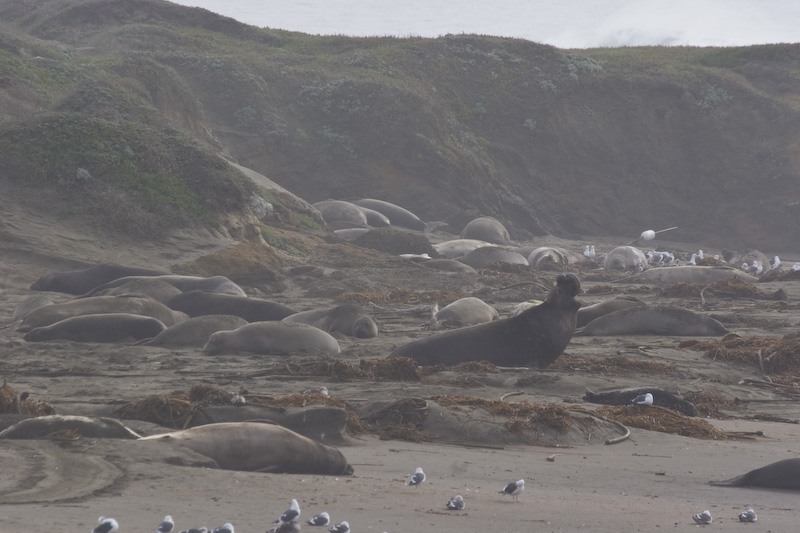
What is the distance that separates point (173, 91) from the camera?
21500 mm

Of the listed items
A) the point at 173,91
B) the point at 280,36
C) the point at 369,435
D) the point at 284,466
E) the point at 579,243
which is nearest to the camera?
the point at 284,466

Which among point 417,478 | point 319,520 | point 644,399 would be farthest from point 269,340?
point 319,520

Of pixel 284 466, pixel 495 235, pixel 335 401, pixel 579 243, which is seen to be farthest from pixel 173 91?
pixel 284 466

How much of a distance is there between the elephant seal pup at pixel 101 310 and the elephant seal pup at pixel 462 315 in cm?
273

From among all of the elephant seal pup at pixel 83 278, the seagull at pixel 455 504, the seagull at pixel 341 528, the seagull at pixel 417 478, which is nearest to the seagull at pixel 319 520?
the seagull at pixel 341 528

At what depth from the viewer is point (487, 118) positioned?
96.5 ft

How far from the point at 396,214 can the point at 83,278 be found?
11.6 metres

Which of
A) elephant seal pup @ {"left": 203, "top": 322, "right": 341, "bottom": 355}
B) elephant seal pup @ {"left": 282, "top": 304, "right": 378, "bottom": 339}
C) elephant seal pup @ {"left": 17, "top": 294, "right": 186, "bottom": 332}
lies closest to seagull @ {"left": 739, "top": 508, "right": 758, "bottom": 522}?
elephant seal pup @ {"left": 203, "top": 322, "right": 341, "bottom": 355}

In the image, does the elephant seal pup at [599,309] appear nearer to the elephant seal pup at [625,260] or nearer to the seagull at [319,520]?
the elephant seal pup at [625,260]

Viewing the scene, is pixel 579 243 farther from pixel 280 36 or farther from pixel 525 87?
pixel 280 36

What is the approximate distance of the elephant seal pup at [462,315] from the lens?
10.2 m

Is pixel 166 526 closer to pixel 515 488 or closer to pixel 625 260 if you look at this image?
pixel 515 488

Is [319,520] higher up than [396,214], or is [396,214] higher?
[319,520]

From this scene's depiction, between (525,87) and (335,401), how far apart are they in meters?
25.6
